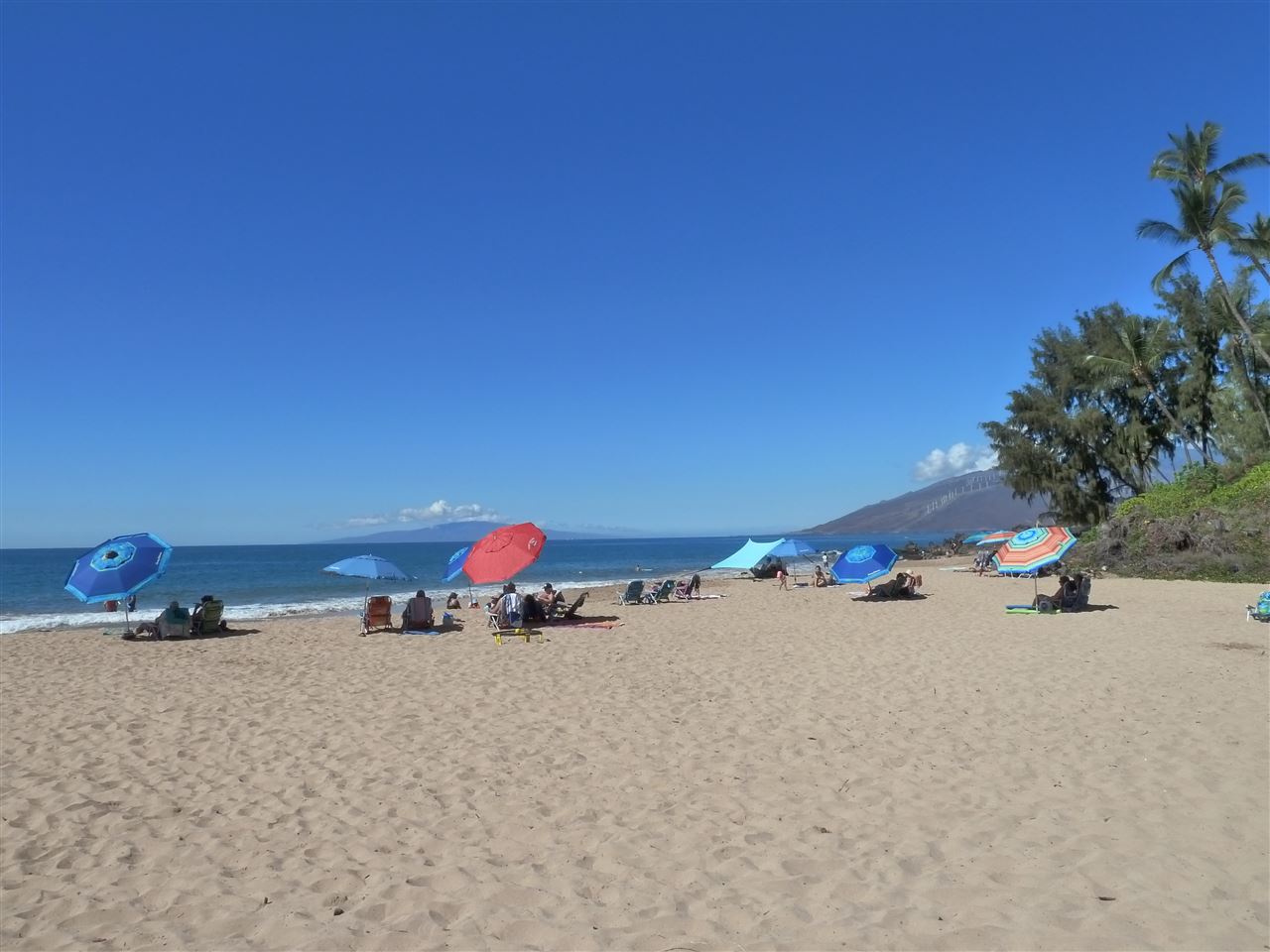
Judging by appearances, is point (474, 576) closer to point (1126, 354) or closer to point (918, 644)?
point (918, 644)

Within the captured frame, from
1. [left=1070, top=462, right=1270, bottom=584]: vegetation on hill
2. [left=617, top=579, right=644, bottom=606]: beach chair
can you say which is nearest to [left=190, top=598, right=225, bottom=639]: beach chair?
[left=617, top=579, right=644, bottom=606]: beach chair

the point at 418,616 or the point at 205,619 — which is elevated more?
the point at 205,619

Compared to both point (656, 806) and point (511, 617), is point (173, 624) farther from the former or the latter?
point (656, 806)

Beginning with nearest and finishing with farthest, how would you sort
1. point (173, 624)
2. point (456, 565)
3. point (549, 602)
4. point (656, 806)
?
1. point (656, 806)
2. point (173, 624)
3. point (456, 565)
4. point (549, 602)

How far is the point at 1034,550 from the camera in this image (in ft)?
49.4

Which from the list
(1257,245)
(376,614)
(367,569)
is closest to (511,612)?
(376,614)

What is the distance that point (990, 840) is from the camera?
171 inches

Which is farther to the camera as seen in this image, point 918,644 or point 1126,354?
point 1126,354

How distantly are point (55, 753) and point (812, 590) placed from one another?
1954 cm

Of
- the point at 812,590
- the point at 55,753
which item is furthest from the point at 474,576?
the point at 812,590

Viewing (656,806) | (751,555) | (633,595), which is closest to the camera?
(656,806)

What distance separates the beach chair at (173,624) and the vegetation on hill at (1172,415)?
2562cm

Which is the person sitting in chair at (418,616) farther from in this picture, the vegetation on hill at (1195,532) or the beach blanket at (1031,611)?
the vegetation on hill at (1195,532)

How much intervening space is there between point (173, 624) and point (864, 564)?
15966 millimetres
